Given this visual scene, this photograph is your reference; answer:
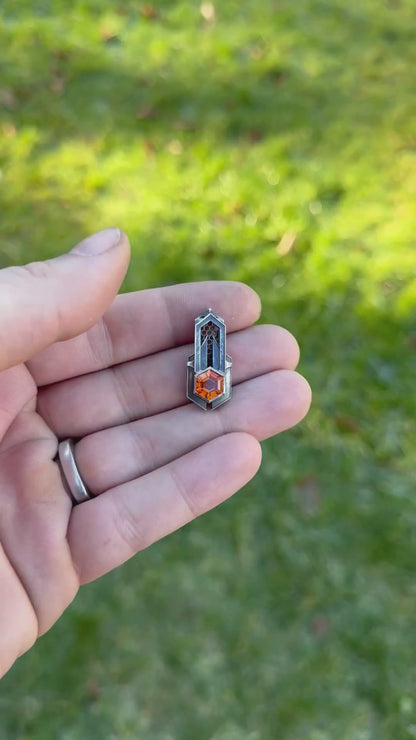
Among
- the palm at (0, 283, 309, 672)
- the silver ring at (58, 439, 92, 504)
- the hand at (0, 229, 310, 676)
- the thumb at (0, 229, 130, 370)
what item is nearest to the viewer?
the thumb at (0, 229, 130, 370)

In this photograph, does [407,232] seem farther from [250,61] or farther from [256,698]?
[256,698]

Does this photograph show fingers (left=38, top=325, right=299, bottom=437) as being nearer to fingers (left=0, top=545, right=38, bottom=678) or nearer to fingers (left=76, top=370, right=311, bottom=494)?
fingers (left=76, top=370, right=311, bottom=494)

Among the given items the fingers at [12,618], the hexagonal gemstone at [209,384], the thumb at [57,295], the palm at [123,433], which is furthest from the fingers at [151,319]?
the fingers at [12,618]

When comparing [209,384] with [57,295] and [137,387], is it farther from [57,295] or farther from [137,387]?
[57,295]

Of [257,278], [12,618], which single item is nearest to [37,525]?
[12,618]

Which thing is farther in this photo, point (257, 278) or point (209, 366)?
point (257, 278)

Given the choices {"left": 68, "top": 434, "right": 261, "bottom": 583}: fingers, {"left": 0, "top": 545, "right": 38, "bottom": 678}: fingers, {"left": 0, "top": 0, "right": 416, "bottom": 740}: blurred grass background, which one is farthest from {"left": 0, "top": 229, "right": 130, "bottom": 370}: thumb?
{"left": 0, "top": 0, "right": 416, "bottom": 740}: blurred grass background
